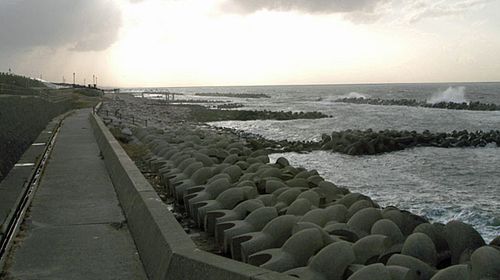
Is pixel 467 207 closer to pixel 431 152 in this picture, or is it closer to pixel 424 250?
pixel 424 250

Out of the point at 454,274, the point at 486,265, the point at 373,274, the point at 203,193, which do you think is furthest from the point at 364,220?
the point at 203,193

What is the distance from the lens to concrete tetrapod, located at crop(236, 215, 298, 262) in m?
5.27

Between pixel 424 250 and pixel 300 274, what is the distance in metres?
1.56

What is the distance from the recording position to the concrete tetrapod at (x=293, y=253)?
471 centimetres

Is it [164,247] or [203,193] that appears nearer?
[164,247]

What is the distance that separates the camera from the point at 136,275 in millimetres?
4703

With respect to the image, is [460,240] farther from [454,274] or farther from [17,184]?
[17,184]

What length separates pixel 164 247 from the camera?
4418mm

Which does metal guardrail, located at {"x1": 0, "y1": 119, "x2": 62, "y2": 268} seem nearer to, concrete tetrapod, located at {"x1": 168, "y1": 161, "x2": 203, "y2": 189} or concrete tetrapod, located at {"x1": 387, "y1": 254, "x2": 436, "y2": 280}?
concrete tetrapod, located at {"x1": 168, "y1": 161, "x2": 203, "y2": 189}

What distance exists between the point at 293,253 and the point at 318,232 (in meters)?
0.35

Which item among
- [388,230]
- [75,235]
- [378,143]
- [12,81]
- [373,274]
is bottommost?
[378,143]

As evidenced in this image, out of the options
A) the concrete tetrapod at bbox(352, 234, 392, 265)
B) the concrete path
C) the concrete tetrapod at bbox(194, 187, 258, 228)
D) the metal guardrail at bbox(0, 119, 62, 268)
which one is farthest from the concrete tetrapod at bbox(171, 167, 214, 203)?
the concrete tetrapod at bbox(352, 234, 392, 265)

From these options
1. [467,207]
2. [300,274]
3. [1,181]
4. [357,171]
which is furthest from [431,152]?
[300,274]

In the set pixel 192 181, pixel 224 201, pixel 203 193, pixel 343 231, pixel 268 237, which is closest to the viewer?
pixel 268 237
